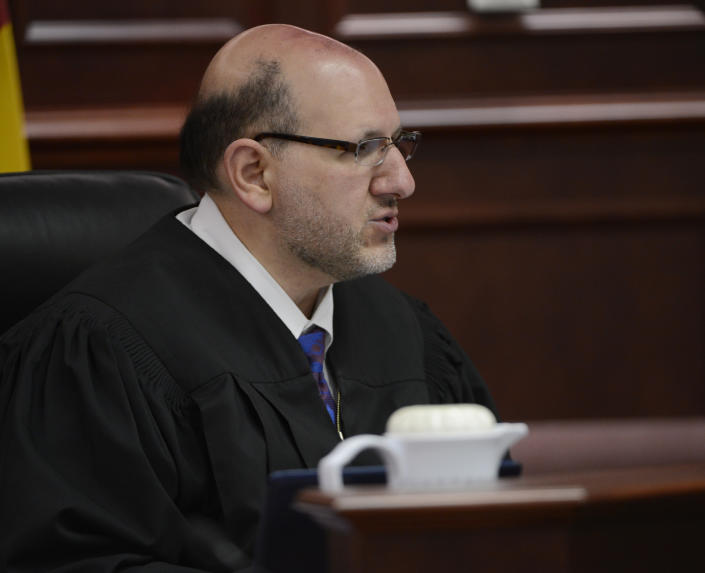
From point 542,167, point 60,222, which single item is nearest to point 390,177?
point 60,222

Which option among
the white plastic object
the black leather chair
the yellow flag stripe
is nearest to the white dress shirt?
the black leather chair

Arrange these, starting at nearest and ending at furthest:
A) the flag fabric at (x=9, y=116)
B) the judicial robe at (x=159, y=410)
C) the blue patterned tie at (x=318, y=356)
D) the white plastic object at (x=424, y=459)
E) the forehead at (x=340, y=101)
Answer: the white plastic object at (x=424, y=459) → the judicial robe at (x=159, y=410) → the blue patterned tie at (x=318, y=356) → the forehead at (x=340, y=101) → the flag fabric at (x=9, y=116)

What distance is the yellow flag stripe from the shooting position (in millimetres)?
2867

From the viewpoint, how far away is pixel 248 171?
201cm

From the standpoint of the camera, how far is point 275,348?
5.93ft

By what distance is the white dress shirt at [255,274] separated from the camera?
6.24 feet

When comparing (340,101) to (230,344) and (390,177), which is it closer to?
(390,177)

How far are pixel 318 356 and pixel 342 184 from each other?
11.7 inches

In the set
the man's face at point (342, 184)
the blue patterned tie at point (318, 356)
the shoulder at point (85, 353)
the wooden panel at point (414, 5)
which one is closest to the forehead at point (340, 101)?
the man's face at point (342, 184)

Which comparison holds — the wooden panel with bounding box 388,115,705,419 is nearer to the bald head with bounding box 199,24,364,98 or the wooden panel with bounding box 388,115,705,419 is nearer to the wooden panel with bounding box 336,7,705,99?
the wooden panel with bounding box 336,7,705,99

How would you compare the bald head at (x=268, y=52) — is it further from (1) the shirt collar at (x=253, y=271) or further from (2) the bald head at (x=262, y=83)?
(1) the shirt collar at (x=253, y=271)

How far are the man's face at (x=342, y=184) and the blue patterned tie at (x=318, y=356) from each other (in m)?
0.12

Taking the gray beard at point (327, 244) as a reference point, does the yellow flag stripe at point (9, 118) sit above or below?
above

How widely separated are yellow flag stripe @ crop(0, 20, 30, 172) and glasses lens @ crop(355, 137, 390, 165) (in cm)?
124
